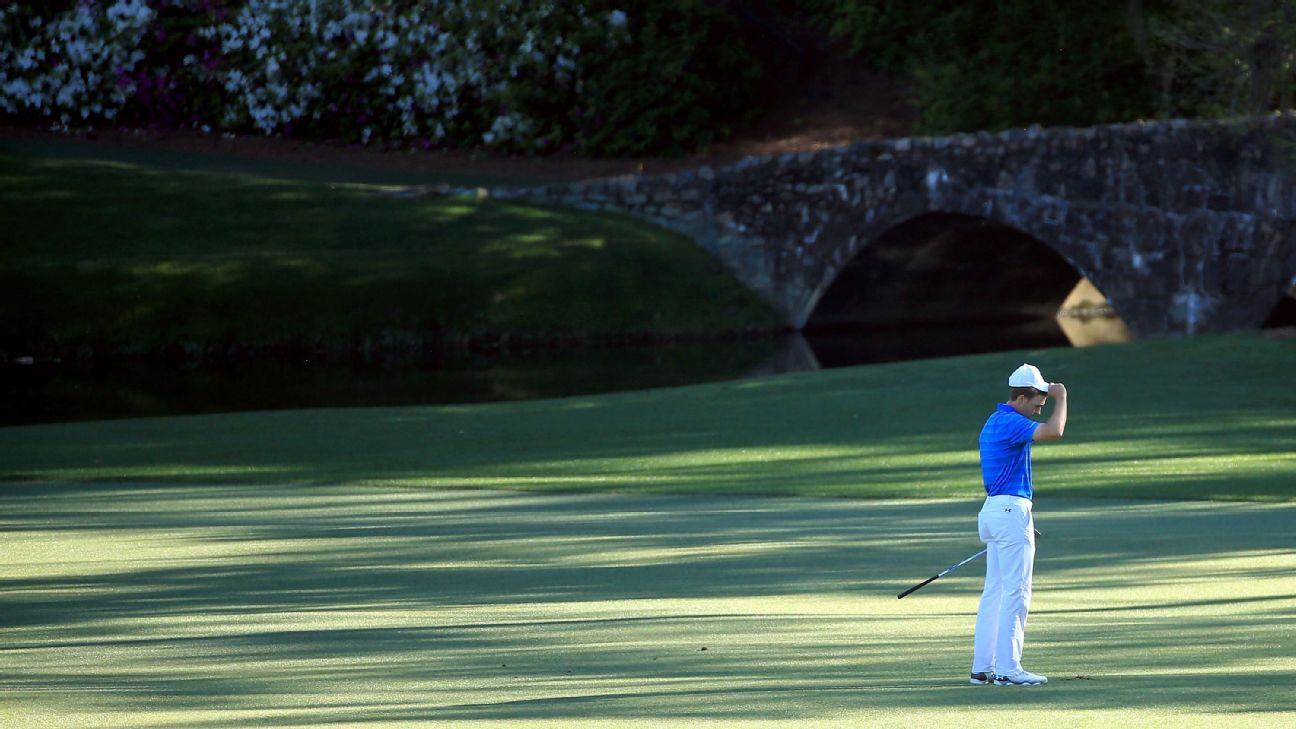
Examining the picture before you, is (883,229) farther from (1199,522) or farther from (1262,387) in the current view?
(1199,522)

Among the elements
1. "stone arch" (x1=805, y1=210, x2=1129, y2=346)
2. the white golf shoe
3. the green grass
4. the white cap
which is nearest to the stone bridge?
"stone arch" (x1=805, y1=210, x2=1129, y2=346)

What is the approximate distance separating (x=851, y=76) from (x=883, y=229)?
50.0 ft

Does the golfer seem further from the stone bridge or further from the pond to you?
the stone bridge

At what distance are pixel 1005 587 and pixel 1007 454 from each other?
514 millimetres

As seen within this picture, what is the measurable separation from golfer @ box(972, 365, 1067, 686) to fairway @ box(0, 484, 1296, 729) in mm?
119

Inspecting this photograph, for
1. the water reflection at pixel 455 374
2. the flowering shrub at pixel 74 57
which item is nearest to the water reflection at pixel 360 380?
the water reflection at pixel 455 374

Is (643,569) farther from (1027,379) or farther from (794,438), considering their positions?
(794,438)

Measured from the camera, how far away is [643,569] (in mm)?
10734

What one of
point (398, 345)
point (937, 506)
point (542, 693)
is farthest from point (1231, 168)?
point (542, 693)

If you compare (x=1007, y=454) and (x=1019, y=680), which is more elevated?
(x=1007, y=454)

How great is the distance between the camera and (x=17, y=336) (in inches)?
1387

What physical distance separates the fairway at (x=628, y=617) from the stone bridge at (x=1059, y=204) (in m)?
17.9

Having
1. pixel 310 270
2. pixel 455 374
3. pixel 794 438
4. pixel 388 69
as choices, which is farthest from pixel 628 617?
pixel 388 69

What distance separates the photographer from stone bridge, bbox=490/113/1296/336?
30.8 meters
